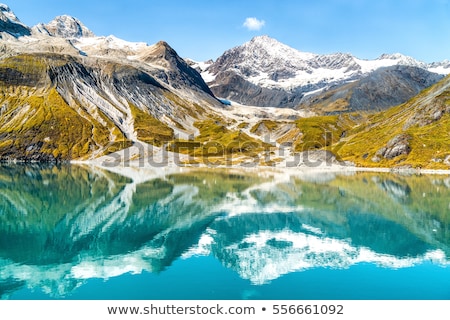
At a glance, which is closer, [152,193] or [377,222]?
[377,222]

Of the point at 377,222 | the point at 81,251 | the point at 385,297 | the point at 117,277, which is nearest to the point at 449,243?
the point at 377,222

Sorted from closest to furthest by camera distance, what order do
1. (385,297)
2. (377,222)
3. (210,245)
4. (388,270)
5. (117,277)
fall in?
(385,297) < (117,277) < (388,270) < (210,245) < (377,222)

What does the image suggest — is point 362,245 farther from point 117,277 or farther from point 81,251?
point 81,251

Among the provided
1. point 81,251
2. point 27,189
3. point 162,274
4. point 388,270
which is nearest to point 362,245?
point 388,270

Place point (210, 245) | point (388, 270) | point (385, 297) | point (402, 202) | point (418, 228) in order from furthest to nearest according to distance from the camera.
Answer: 1. point (402, 202)
2. point (418, 228)
3. point (210, 245)
4. point (388, 270)
5. point (385, 297)

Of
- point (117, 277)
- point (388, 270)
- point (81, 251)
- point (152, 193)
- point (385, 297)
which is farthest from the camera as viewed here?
point (152, 193)

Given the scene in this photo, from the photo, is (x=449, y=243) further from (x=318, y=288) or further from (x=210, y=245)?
(x=210, y=245)
